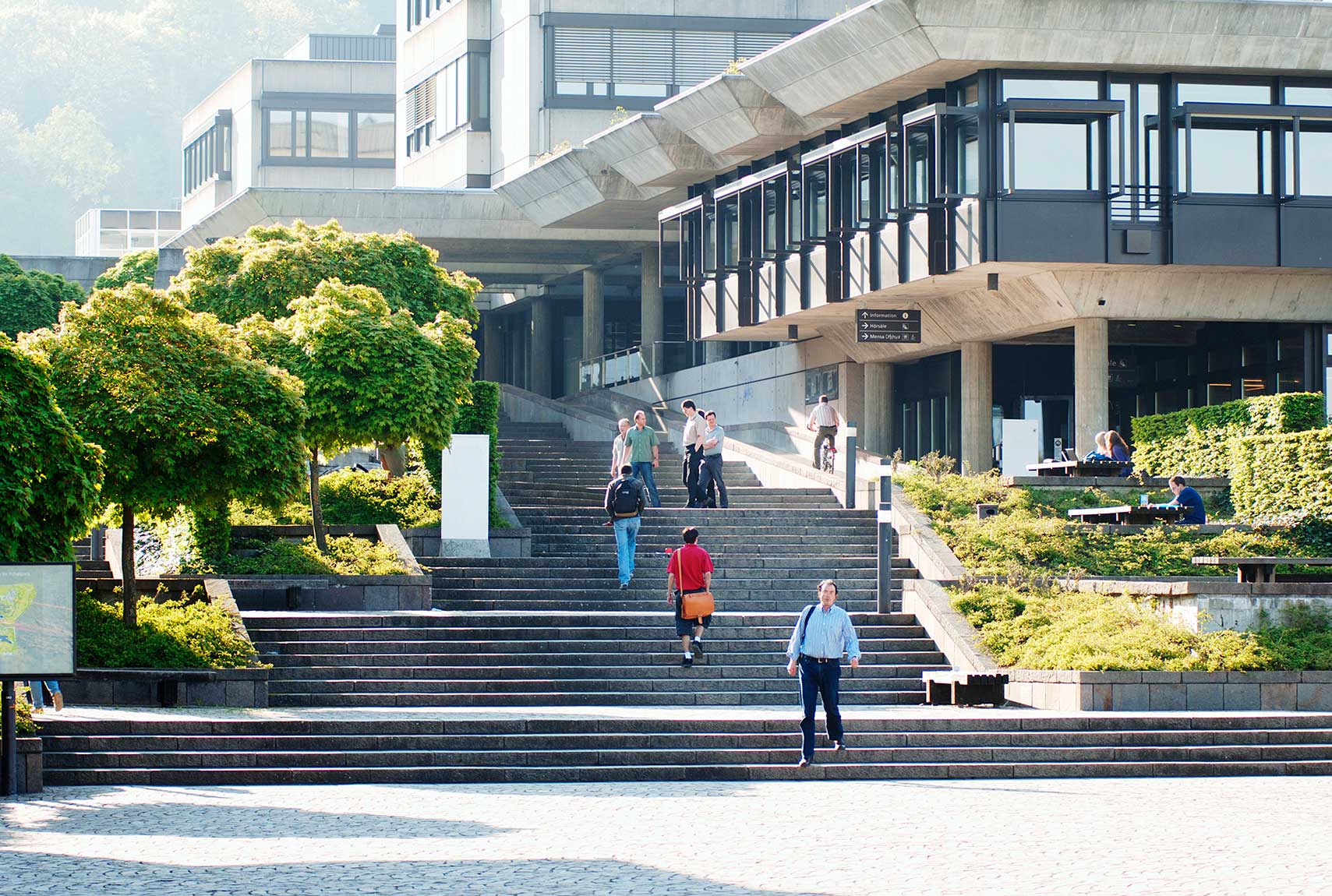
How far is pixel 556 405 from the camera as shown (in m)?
44.0

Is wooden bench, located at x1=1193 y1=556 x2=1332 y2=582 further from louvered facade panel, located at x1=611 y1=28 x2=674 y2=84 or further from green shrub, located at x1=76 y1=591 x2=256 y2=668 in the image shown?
louvered facade panel, located at x1=611 y1=28 x2=674 y2=84

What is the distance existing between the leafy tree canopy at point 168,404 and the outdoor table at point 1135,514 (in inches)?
400

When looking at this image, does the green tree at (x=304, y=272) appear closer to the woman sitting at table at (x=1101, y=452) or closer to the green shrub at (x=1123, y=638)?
the woman sitting at table at (x=1101, y=452)

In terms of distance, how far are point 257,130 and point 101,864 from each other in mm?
58822

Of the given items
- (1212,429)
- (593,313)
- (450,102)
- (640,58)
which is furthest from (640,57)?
(1212,429)

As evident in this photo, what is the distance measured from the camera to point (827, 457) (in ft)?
102

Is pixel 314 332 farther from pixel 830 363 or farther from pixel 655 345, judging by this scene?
pixel 655 345

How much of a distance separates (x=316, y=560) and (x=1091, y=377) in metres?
14.2

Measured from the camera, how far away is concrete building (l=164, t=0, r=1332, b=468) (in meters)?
30.4

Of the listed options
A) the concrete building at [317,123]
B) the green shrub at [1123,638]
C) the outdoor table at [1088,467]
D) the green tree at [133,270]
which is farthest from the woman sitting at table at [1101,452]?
the concrete building at [317,123]

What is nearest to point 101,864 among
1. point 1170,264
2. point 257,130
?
point 1170,264

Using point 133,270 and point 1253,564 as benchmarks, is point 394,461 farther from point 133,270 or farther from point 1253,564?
point 133,270

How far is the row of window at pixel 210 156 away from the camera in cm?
7125

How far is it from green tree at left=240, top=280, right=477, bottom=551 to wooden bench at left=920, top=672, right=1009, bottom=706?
8.77 m
